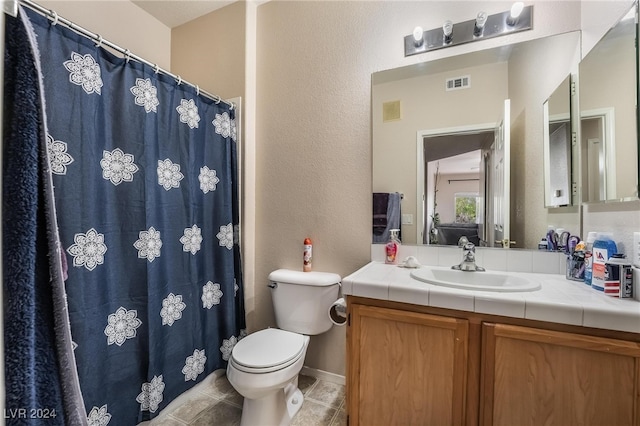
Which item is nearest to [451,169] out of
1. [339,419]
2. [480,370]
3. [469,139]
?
[469,139]

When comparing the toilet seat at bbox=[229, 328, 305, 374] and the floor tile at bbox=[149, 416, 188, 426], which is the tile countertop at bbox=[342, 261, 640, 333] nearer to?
the toilet seat at bbox=[229, 328, 305, 374]

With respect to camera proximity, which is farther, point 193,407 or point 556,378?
point 193,407

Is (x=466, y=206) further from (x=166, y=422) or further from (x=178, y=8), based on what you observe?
(x=178, y=8)

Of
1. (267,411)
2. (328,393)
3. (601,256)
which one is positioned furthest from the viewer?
(328,393)

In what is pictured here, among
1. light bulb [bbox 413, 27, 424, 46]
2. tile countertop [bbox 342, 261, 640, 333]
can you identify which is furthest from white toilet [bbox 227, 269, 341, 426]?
light bulb [bbox 413, 27, 424, 46]

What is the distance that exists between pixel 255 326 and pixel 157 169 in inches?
48.0

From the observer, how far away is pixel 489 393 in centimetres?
106

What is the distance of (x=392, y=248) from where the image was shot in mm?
1648

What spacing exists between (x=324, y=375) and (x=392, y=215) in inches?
42.9

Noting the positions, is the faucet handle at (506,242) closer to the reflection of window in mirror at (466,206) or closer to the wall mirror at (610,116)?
the reflection of window in mirror at (466,206)

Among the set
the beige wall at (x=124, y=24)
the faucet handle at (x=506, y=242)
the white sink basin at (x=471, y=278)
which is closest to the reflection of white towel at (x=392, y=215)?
the white sink basin at (x=471, y=278)

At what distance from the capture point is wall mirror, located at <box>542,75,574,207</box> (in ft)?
4.50

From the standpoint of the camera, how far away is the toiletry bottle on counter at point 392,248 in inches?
64.9

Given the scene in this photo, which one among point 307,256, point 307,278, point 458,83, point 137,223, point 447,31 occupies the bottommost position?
point 307,278
